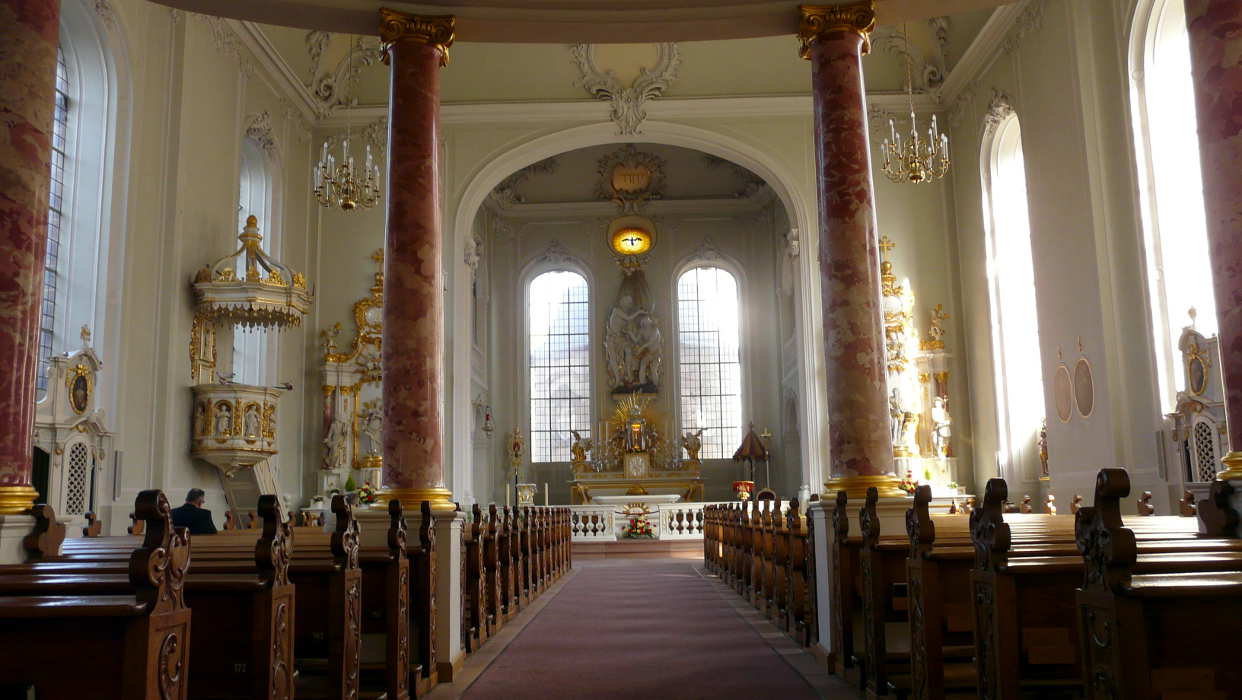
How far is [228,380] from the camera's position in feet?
42.6

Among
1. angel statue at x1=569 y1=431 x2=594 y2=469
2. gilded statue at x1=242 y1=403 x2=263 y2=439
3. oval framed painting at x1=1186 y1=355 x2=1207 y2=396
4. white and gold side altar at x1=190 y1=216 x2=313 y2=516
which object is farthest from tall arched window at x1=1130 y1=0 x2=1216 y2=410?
angel statue at x1=569 y1=431 x2=594 y2=469

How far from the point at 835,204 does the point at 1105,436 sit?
21.2 ft

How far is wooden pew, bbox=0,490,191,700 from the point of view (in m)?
2.52

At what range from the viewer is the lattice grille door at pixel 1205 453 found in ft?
31.7

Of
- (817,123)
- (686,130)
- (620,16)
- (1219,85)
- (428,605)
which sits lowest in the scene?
(428,605)

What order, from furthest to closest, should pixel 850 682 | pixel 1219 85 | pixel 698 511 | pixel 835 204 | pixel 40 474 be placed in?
pixel 698 511 < pixel 40 474 < pixel 835 204 < pixel 850 682 < pixel 1219 85

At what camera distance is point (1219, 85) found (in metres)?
5.00

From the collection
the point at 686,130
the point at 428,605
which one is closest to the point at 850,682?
the point at 428,605

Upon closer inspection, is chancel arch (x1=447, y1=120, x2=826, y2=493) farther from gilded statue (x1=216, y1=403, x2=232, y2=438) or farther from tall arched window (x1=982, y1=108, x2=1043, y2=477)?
gilded statue (x1=216, y1=403, x2=232, y2=438)

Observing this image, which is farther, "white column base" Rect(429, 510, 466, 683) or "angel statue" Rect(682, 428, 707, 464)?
"angel statue" Rect(682, 428, 707, 464)

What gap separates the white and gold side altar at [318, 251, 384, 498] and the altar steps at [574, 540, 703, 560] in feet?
11.7

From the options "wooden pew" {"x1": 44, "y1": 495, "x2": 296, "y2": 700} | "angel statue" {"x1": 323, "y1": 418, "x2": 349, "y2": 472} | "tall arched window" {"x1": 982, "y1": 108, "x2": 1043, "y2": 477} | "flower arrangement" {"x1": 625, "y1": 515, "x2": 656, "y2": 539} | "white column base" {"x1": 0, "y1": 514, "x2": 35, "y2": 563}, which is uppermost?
"tall arched window" {"x1": 982, "y1": 108, "x2": 1043, "y2": 477}

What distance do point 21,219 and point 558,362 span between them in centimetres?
1871

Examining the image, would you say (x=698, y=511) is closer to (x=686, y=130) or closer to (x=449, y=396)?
(x=449, y=396)
